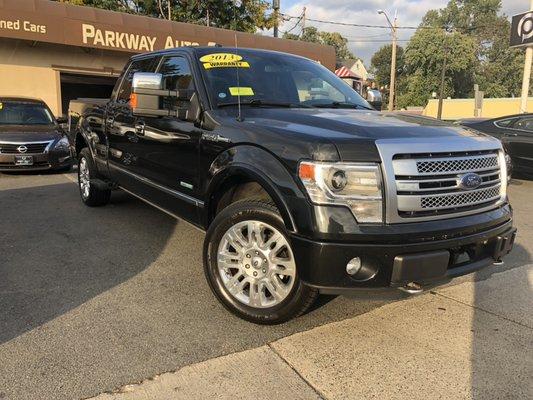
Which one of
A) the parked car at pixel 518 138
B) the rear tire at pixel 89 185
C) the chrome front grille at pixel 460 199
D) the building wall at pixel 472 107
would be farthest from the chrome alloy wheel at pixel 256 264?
the building wall at pixel 472 107

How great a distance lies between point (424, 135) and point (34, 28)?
1566 cm

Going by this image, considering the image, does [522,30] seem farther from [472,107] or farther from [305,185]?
[472,107]

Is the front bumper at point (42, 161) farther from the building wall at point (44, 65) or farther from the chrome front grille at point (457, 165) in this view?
the chrome front grille at point (457, 165)

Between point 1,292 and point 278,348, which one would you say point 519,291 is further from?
point 1,292

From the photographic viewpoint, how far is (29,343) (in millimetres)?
3115

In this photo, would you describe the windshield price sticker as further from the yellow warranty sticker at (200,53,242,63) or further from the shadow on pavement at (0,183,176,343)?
the shadow on pavement at (0,183,176,343)

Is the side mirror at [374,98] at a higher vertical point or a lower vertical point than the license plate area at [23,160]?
higher

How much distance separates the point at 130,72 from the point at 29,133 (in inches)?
211

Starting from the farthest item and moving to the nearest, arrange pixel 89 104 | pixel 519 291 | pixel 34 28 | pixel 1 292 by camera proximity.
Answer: pixel 34 28 < pixel 89 104 < pixel 519 291 < pixel 1 292

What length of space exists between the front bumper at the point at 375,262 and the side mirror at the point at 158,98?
170cm

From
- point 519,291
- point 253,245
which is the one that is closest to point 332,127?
point 253,245

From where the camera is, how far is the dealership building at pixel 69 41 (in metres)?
15.4

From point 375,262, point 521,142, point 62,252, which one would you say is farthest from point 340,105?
point 521,142

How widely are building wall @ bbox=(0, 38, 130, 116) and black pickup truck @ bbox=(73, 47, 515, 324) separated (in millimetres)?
14893
